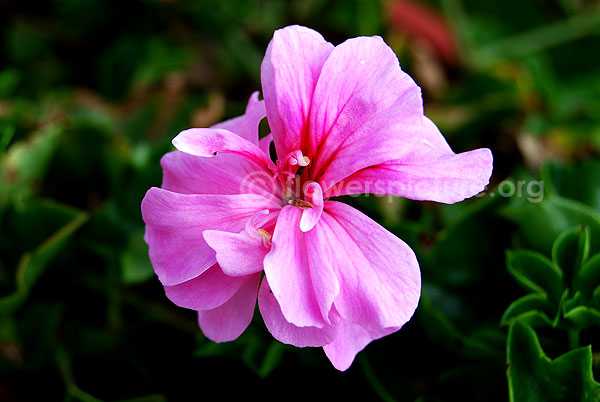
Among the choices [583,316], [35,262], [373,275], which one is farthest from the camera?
[35,262]

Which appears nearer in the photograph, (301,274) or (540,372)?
(301,274)

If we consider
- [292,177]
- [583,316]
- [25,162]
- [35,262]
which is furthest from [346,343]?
[25,162]

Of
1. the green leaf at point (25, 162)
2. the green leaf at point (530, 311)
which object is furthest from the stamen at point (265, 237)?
the green leaf at point (25, 162)

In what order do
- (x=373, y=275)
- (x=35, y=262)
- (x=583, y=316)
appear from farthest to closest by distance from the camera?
1. (x=35, y=262)
2. (x=583, y=316)
3. (x=373, y=275)

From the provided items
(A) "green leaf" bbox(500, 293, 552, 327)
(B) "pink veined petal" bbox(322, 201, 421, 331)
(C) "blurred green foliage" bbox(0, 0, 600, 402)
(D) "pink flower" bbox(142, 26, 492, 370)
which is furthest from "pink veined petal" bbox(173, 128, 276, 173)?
(A) "green leaf" bbox(500, 293, 552, 327)

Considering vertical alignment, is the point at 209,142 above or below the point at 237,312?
above

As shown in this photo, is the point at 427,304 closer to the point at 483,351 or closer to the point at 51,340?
the point at 483,351

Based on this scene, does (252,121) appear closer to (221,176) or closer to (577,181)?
(221,176)
